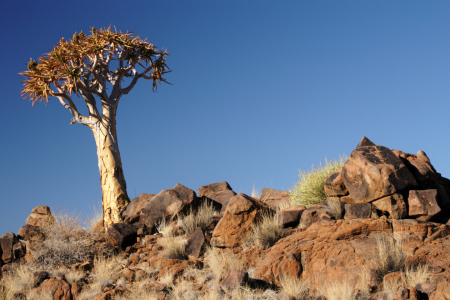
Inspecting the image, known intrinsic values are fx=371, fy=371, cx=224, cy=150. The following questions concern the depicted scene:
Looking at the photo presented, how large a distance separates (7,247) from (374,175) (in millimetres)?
10971

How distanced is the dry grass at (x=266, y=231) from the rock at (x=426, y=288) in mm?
3486

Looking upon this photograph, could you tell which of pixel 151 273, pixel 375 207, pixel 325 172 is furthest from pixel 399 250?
pixel 151 273

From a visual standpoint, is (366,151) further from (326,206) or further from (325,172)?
(325,172)

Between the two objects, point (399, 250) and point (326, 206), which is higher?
point (326, 206)

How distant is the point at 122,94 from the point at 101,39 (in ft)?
7.59

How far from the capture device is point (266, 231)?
9211 millimetres

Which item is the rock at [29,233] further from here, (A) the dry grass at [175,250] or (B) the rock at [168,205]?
(A) the dry grass at [175,250]

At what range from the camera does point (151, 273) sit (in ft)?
30.4

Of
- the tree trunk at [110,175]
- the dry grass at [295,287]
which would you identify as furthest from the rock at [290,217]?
the tree trunk at [110,175]

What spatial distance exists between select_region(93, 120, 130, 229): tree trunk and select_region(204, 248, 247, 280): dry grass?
5.69 m

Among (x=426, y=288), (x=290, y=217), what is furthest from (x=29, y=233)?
(x=426, y=288)

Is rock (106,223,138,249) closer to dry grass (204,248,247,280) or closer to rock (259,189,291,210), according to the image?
dry grass (204,248,247,280)

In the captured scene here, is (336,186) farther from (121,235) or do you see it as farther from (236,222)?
(121,235)

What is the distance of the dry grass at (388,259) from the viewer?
22.9ft
